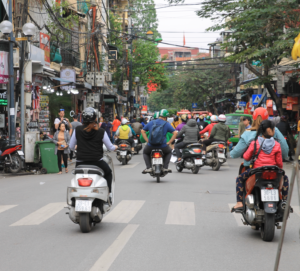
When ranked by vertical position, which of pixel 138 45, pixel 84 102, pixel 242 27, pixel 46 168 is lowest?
pixel 46 168

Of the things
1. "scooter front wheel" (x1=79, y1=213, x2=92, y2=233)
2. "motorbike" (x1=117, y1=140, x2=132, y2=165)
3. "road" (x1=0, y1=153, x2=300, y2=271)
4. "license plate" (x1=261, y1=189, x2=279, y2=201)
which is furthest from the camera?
"motorbike" (x1=117, y1=140, x2=132, y2=165)

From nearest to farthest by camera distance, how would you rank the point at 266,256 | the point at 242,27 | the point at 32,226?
1. the point at 266,256
2. the point at 32,226
3. the point at 242,27

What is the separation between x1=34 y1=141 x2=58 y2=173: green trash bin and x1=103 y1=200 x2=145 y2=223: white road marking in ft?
23.2

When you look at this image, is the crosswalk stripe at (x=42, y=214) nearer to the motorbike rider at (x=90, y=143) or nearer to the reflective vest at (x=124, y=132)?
the motorbike rider at (x=90, y=143)

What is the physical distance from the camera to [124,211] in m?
8.77

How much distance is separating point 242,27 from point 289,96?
819cm

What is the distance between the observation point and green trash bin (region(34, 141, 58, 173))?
16375 mm

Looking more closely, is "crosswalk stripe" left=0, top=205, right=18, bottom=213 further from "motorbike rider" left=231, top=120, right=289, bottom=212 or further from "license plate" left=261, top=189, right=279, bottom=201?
"license plate" left=261, top=189, right=279, bottom=201

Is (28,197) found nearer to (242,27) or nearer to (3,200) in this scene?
(3,200)

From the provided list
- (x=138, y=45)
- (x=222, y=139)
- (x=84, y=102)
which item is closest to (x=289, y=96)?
(x=222, y=139)

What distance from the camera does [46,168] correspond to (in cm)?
1658

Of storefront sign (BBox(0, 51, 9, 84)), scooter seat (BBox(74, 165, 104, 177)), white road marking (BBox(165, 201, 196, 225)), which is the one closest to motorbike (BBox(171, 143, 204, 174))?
white road marking (BBox(165, 201, 196, 225))

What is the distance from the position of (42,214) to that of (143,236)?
2607 millimetres

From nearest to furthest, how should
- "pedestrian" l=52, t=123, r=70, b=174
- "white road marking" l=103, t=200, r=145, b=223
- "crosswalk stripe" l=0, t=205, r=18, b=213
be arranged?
"white road marking" l=103, t=200, r=145, b=223 < "crosswalk stripe" l=0, t=205, r=18, b=213 < "pedestrian" l=52, t=123, r=70, b=174
